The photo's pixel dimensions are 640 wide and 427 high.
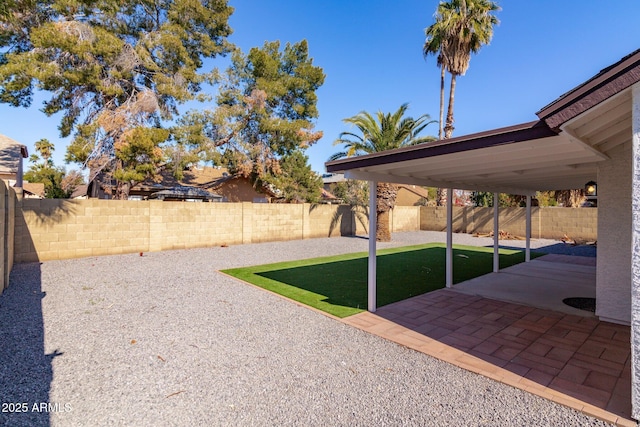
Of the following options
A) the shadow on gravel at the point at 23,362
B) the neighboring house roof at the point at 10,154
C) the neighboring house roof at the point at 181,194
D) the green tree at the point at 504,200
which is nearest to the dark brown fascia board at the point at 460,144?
the shadow on gravel at the point at 23,362

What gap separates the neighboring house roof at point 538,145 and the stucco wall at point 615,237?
1.44 ft

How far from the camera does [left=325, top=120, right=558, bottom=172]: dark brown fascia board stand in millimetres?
3330

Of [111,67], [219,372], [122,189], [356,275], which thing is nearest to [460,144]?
[219,372]

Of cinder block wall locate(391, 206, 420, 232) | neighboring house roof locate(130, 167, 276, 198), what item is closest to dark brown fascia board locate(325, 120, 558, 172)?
cinder block wall locate(391, 206, 420, 232)

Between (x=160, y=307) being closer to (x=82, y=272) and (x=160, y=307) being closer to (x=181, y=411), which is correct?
(x=181, y=411)

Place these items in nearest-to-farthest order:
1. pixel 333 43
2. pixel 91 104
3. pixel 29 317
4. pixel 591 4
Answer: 1. pixel 29 317
2. pixel 591 4
3. pixel 91 104
4. pixel 333 43

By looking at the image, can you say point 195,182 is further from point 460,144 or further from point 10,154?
point 460,144

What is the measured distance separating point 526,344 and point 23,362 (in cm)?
638

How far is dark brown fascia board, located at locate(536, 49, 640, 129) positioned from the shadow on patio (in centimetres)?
267

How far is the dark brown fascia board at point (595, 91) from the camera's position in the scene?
2599 millimetres

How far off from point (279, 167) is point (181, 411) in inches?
747

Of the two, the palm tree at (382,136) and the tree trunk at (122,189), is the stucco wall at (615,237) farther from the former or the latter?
the tree trunk at (122,189)

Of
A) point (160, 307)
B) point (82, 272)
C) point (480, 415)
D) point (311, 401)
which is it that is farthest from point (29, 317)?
point (480, 415)

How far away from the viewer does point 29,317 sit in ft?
18.0
